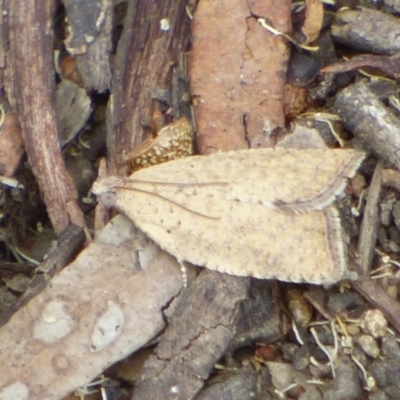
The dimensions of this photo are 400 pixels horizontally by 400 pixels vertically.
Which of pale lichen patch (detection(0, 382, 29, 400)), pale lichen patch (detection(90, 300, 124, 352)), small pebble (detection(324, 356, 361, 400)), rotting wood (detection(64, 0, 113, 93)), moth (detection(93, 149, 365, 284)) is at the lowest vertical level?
small pebble (detection(324, 356, 361, 400))

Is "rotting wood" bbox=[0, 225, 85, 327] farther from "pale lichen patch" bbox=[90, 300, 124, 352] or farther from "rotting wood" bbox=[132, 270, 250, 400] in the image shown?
"rotting wood" bbox=[132, 270, 250, 400]

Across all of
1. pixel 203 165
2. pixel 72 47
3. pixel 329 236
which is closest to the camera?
pixel 329 236

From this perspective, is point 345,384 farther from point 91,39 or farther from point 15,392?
point 91,39

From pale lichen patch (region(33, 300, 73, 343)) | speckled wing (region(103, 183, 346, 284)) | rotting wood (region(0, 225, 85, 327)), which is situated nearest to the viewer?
speckled wing (region(103, 183, 346, 284))

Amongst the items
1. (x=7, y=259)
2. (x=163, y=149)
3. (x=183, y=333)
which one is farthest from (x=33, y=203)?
Answer: (x=183, y=333)

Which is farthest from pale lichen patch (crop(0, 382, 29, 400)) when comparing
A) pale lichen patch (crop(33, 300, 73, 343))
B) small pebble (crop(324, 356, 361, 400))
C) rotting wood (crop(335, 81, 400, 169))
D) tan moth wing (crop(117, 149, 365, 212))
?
rotting wood (crop(335, 81, 400, 169))

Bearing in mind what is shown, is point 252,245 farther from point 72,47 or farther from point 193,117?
point 72,47
